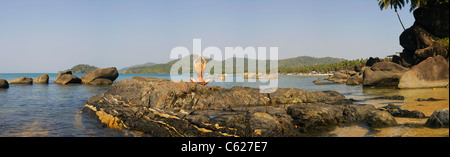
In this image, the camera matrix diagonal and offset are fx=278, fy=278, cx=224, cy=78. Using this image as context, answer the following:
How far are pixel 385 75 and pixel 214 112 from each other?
29603mm

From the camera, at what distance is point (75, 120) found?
1398 centimetres

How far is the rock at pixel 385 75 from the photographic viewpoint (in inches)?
1335

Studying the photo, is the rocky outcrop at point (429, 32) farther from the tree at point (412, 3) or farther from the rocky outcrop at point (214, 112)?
the rocky outcrop at point (214, 112)

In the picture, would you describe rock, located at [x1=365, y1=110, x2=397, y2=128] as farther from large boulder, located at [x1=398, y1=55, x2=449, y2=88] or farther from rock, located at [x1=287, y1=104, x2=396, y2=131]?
large boulder, located at [x1=398, y1=55, x2=449, y2=88]

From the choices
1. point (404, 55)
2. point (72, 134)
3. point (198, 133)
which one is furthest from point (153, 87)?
point (404, 55)

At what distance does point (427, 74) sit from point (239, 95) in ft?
74.9

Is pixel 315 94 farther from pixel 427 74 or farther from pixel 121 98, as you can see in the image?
pixel 427 74

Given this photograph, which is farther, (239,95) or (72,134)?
(239,95)

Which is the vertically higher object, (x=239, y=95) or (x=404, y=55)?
(x=404, y=55)

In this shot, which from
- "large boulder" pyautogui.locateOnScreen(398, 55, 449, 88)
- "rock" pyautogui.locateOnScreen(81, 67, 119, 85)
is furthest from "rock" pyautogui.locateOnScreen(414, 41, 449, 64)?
"rock" pyautogui.locateOnScreen(81, 67, 119, 85)

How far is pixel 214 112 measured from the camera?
41.8ft
